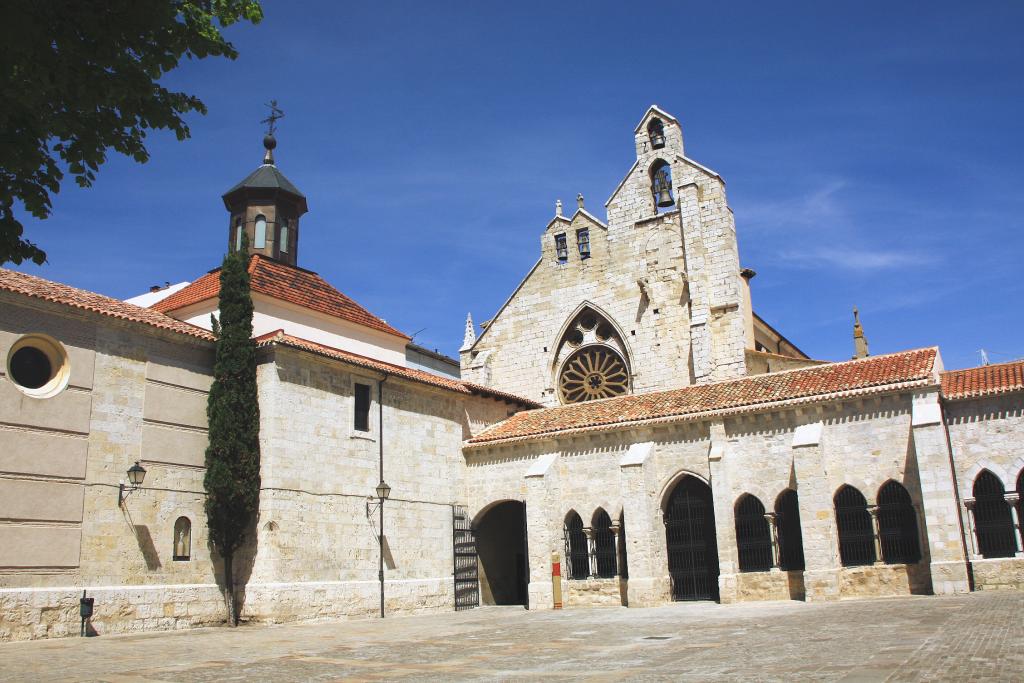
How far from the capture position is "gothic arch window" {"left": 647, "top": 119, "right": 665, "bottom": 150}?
107ft

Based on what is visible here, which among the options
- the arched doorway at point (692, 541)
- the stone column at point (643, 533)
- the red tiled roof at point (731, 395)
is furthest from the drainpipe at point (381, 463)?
the arched doorway at point (692, 541)

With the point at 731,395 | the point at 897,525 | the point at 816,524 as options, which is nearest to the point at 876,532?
the point at 897,525

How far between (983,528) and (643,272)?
1496 cm

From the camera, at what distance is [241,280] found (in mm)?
20938

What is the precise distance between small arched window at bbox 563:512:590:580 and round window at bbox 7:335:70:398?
1364cm

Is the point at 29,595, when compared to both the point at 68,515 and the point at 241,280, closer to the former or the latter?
the point at 68,515

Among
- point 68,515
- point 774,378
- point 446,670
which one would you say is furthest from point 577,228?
point 446,670

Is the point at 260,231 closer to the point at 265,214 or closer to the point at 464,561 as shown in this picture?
the point at 265,214

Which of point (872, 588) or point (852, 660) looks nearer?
point (852, 660)

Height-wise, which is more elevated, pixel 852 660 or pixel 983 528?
pixel 983 528

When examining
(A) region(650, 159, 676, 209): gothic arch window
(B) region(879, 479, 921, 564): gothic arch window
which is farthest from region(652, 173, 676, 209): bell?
(B) region(879, 479, 921, 564): gothic arch window

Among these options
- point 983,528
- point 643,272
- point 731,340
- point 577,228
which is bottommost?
point 983,528

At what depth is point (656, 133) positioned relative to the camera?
108ft

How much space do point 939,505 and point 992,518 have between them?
198 centimetres
